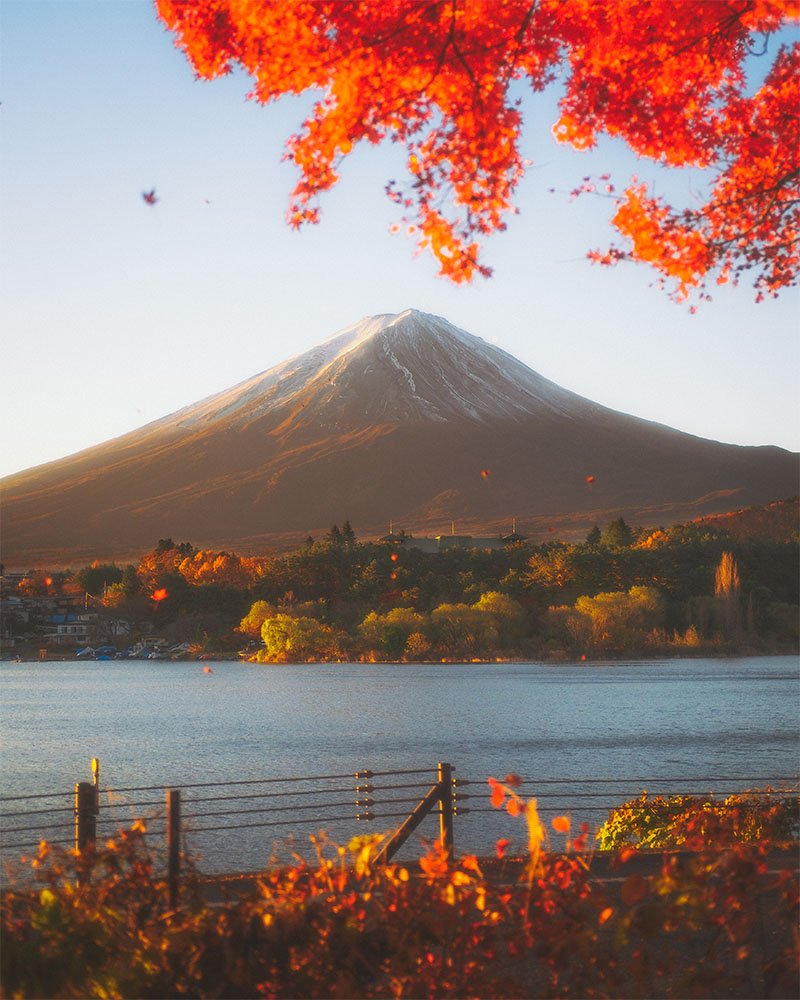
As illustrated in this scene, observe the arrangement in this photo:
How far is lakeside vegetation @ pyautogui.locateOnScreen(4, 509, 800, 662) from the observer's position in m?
64.3

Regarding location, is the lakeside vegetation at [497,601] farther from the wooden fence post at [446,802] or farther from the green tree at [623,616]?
the wooden fence post at [446,802]

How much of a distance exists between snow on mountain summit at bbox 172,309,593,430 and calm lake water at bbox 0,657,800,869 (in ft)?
266

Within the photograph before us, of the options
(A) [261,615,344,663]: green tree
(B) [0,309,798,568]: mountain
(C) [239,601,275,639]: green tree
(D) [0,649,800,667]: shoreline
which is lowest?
(D) [0,649,800,667]: shoreline

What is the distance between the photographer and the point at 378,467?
136500mm

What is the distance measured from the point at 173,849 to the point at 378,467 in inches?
5226

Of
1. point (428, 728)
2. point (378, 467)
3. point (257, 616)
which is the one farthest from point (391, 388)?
point (428, 728)

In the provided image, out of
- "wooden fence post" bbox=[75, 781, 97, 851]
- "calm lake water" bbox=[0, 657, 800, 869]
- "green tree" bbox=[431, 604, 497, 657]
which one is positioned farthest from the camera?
"green tree" bbox=[431, 604, 497, 657]

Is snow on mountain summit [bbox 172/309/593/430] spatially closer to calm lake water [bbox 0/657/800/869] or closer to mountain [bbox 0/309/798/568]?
mountain [bbox 0/309/798/568]

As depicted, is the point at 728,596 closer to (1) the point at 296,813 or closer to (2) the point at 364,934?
(1) the point at 296,813

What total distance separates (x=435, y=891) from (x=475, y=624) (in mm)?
63209

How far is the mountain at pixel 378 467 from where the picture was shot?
120m

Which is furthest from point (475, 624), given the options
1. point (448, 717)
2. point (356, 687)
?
point (448, 717)

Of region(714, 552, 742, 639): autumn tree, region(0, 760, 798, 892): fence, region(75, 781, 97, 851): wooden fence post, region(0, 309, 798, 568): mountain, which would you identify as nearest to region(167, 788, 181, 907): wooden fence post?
region(75, 781, 97, 851): wooden fence post

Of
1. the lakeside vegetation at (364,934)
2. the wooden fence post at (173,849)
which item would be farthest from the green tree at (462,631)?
the lakeside vegetation at (364,934)
